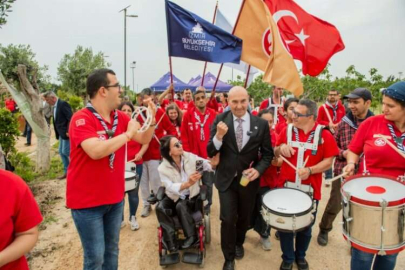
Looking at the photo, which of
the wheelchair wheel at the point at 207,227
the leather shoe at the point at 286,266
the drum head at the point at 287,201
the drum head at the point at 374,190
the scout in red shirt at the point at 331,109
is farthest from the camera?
the scout in red shirt at the point at 331,109

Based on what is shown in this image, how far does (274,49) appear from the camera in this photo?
170 inches

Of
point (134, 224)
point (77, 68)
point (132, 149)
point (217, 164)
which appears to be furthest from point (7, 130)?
point (77, 68)

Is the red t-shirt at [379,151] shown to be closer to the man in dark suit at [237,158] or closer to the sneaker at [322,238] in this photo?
the man in dark suit at [237,158]

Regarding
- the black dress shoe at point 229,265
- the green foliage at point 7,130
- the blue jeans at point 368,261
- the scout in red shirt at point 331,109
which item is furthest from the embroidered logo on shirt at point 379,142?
the green foliage at point 7,130

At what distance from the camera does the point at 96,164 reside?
2.37 meters

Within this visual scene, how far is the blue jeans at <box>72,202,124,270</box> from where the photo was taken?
2420mm

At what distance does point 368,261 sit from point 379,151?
99 centimetres

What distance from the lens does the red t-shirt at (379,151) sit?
2488mm

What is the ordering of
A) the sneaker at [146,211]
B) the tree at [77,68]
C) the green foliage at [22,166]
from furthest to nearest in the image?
the tree at [77,68]
the green foliage at [22,166]
the sneaker at [146,211]

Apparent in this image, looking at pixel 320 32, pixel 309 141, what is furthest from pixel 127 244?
pixel 320 32

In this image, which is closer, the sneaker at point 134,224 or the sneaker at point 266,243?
Answer: the sneaker at point 266,243

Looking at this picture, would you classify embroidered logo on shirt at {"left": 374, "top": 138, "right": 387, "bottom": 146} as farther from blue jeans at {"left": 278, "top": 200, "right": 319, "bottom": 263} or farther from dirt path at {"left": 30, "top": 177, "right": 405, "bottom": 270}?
dirt path at {"left": 30, "top": 177, "right": 405, "bottom": 270}

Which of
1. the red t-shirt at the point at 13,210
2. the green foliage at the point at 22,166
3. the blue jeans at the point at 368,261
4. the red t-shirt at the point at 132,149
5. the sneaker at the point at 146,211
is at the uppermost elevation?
the red t-shirt at the point at 13,210

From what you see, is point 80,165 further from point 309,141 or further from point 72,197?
→ point 309,141
